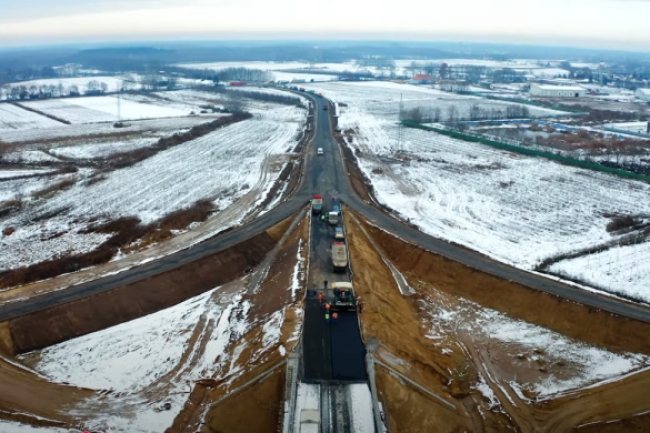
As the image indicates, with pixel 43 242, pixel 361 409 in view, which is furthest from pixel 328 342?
pixel 43 242

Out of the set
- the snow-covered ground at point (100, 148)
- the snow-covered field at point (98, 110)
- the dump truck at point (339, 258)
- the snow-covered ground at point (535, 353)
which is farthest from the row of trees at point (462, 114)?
the snow-covered ground at point (535, 353)

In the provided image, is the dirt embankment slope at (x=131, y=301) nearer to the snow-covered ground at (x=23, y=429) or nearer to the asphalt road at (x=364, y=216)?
the asphalt road at (x=364, y=216)

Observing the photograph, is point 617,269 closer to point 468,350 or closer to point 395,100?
point 468,350

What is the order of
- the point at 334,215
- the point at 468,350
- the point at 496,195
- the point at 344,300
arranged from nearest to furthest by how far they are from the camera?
the point at 468,350 → the point at 344,300 → the point at 334,215 → the point at 496,195

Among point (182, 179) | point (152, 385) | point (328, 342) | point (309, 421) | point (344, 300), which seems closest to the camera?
point (309, 421)

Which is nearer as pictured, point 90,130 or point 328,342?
point 328,342

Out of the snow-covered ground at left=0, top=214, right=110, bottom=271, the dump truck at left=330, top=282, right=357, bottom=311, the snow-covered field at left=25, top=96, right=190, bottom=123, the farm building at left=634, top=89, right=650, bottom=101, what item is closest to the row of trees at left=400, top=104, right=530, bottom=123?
the farm building at left=634, top=89, right=650, bottom=101

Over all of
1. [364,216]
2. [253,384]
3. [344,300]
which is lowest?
[253,384]
